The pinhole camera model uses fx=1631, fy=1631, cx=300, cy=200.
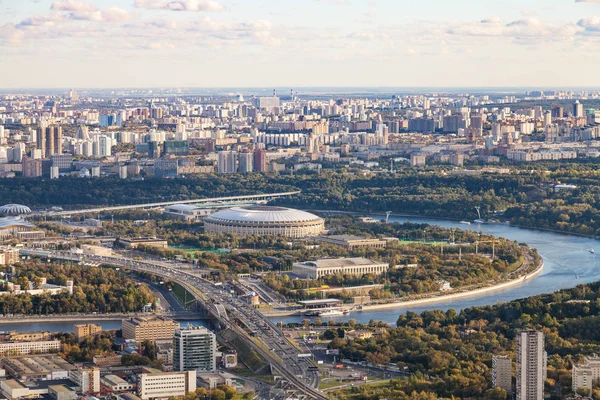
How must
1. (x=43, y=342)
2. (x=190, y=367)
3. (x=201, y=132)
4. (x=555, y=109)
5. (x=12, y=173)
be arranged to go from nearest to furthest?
(x=190, y=367) → (x=43, y=342) → (x=12, y=173) → (x=201, y=132) → (x=555, y=109)

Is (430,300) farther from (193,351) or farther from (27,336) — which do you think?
(27,336)

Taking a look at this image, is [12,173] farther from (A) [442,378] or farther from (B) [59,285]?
(A) [442,378]

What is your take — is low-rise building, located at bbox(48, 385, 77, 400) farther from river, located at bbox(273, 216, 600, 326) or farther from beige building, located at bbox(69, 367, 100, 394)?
river, located at bbox(273, 216, 600, 326)

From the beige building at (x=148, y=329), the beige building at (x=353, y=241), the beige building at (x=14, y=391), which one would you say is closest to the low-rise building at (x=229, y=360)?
the beige building at (x=148, y=329)

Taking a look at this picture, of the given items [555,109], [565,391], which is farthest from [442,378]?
[555,109]

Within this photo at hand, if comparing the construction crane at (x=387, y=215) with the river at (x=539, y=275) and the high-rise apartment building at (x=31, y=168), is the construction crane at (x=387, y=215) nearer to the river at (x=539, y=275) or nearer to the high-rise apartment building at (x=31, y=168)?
the river at (x=539, y=275)
